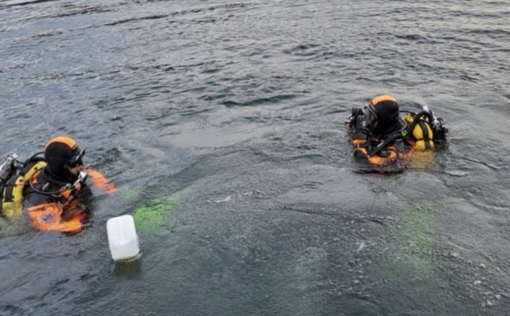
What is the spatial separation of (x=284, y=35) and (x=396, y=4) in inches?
182

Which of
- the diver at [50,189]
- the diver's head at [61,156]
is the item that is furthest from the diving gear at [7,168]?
the diver's head at [61,156]

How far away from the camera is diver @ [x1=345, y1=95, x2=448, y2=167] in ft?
27.2

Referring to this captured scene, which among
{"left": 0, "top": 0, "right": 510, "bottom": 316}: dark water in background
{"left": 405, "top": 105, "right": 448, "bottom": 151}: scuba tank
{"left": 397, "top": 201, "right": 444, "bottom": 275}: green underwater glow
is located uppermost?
{"left": 405, "top": 105, "right": 448, "bottom": 151}: scuba tank

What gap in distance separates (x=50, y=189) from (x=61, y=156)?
0.57 metres

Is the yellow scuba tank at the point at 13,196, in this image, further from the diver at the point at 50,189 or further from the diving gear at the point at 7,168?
the diving gear at the point at 7,168

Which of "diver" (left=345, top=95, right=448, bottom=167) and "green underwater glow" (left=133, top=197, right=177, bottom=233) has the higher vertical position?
"diver" (left=345, top=95, right=448, bottom=167)

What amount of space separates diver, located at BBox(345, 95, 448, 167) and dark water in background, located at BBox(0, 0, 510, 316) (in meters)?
0.39

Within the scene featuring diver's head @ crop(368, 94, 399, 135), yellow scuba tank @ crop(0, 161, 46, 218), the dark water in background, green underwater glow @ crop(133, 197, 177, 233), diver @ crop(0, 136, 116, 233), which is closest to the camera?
the dark water in background

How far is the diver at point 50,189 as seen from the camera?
7.52 meters

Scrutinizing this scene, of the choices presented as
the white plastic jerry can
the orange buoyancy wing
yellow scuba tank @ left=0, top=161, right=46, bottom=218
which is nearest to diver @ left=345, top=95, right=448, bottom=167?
the white plastic jerry can

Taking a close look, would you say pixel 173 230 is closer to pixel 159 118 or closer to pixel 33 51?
pixel 159 118

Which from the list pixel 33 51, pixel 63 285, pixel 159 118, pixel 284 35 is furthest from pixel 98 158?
pixel 33 51

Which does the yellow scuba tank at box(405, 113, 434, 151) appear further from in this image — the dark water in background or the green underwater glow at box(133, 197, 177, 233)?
the green underwater glow at box(133, 197, 177, 233)

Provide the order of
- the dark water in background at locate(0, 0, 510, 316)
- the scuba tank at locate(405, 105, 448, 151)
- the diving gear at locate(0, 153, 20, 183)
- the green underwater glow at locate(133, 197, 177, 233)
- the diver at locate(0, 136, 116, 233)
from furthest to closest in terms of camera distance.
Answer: the scuba tank at locate(405, 105, 448, 151) < the diving gear at locate(0, 153, 20, 183) < the diver at locate(0, 136, 116, 233) < the green underwater glow at locate(133, 197, 177, 233) < the dark water in background at locate(0, 0, 510, 316)
